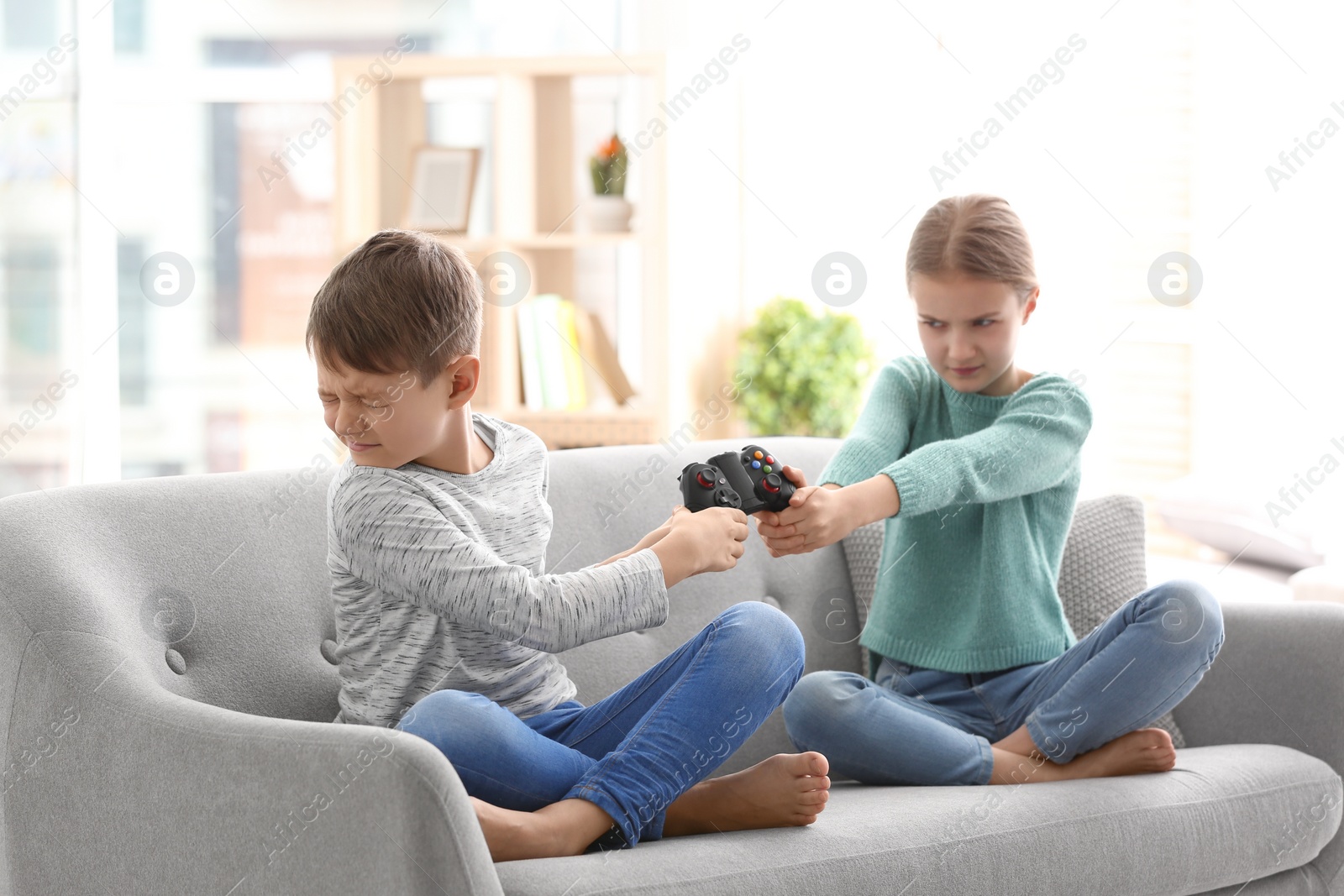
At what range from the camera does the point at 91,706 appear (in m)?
1.21

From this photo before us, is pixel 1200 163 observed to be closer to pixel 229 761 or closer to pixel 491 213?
pixel 491 213

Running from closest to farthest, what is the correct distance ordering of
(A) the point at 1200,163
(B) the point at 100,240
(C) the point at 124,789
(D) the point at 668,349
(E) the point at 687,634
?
(C) the point at 124,789 → (E) the point at 687,634 → (A) the point at 1200,163 → (D) the point at 668,349 → (B) the point at 100,240

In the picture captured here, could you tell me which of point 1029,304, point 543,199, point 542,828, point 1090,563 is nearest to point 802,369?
point 543,199

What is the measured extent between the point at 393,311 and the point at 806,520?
0.52 meters

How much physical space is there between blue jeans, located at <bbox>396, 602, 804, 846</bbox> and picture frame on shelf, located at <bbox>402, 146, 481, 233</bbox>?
2.48 metres

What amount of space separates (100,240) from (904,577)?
349 centimetres

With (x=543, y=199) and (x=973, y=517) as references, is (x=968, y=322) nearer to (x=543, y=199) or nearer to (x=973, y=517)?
(x=973, y=517)

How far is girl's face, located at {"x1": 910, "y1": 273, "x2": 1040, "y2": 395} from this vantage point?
153 cm

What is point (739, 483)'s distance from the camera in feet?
4.73

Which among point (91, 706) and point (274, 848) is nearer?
point (274, 848)

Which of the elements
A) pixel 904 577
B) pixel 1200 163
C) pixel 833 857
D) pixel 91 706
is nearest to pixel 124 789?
pixel 91 706

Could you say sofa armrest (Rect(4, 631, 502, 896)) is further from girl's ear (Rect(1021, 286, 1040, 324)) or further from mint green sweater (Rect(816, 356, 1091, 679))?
girl's ear (Rect(1021, 286, 1040, 324))

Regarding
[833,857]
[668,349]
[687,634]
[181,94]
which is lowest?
[833,857]

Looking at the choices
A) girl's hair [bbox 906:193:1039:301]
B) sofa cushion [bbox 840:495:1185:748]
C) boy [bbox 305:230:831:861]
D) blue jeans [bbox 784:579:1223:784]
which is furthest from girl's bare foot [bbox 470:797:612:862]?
girl's hair [bbox 906:193:1039:301]
